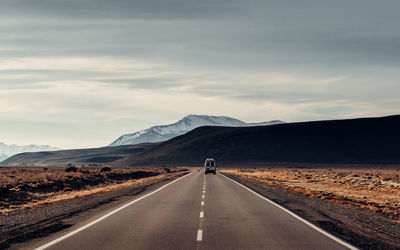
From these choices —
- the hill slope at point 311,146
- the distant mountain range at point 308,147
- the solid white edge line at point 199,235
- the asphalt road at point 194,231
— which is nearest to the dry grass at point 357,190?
the asphalt road at point 194,231

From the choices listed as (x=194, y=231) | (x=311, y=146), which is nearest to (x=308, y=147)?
(x=311, y=146)

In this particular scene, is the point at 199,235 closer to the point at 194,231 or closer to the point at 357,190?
the point at 194,231

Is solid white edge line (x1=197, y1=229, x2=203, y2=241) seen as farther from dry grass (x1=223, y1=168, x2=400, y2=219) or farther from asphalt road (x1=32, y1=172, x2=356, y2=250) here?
dry grass (x1=223, y1=168, x2=400, y2=219)

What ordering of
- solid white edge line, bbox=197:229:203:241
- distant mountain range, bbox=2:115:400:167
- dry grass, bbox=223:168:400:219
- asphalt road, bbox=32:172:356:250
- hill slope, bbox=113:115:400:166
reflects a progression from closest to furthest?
asphalt road, bbox=32:172:356:250
solid white edge line, bbox=197:229:203:241
dry grass, bbox=223:168:400:219
distant mountain range, bbox=2:115:400:167
hill slope, bbox=113:115:400:166

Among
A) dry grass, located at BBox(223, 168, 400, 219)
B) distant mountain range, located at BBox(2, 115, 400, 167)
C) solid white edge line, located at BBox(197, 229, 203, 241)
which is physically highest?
distant mountain range, located at BBox(2, 115, 400, 167)

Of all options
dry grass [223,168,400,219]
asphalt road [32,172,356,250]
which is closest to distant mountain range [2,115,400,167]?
dry grass [223,168,400,219]

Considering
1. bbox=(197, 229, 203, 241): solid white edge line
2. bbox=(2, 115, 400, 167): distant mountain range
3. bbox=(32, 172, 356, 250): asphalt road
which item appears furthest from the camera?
bbox=(2, 115, 400, 167): distant mountain range

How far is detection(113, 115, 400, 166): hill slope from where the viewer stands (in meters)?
162

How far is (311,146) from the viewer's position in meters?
174

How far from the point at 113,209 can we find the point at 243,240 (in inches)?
342

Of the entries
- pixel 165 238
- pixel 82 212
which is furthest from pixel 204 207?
pixel 165 238

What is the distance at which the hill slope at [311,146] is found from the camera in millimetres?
161875

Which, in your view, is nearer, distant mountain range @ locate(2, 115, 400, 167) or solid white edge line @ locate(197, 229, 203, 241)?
solid white edge line @ locate(197, 229, 203, 241)

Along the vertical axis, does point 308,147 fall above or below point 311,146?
below
